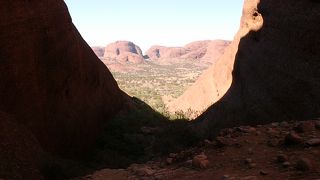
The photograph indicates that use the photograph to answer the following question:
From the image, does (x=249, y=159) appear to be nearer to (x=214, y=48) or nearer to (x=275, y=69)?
(x=275, y=69)

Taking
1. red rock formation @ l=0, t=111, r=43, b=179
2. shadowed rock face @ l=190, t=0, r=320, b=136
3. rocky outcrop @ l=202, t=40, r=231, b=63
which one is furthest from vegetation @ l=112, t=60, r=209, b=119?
rocky outcrop @ l=202, t=40, r=231, b=63

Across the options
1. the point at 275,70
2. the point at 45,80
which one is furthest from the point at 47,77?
the point at 275,70

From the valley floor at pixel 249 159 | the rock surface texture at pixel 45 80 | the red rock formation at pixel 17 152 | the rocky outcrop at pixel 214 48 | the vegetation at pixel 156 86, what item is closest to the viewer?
the valley floor at pixel 249 159

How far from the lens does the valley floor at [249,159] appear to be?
6.05 meters

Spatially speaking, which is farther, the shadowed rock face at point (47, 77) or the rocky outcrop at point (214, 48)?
the rocky outcrop at point (214, 48)

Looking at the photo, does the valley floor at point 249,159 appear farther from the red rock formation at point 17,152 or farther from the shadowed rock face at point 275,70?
the shadowed rock face at point 275,70

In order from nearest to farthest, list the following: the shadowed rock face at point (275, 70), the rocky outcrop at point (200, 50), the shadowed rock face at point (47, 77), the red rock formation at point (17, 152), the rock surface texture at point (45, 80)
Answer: the red rock formation at point (17, 152) < the rock surface texture at point (45, 80) < the shadowed rock face at point (47, 77) < the shadowed rock face at point (275, 70) < the rocky outcrop at point (200, 50)

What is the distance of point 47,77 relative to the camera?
39.3 ft

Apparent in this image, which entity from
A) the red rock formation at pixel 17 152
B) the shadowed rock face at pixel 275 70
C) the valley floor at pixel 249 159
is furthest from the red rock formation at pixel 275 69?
the red rock formation at pixel 17 152

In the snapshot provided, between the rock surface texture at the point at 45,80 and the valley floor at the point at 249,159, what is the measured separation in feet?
10.3

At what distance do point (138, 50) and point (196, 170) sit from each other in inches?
6316

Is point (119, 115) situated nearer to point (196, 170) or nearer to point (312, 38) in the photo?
point (312, 38)

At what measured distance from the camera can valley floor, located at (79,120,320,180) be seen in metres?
6.05

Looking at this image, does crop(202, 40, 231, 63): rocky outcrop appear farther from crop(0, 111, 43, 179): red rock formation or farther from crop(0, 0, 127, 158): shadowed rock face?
crop(0, 111, 43, 179): red rock formation
